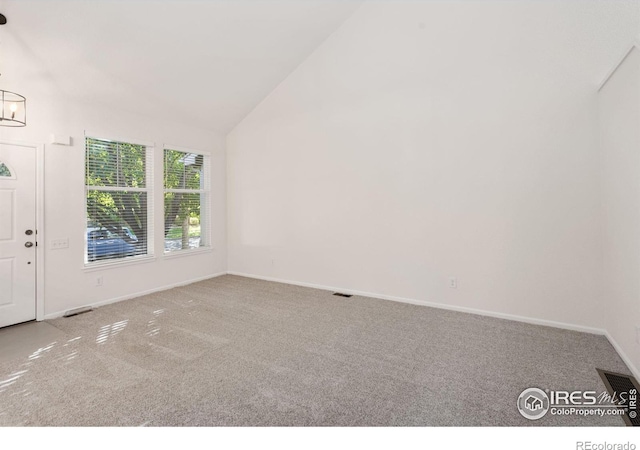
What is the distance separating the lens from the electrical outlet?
377 cm

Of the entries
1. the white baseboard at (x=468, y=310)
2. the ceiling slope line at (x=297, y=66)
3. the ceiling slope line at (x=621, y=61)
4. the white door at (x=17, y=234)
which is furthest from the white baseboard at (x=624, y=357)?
the white door at (x=17, y=234)

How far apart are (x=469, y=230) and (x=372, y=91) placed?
2.29 metres

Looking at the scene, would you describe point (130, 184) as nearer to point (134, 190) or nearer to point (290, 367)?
point (134, 190)

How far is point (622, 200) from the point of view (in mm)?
2650

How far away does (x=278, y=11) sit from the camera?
12.7 ft

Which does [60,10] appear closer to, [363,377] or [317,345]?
[317,345]

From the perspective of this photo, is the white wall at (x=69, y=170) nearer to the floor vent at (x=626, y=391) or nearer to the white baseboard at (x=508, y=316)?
the white baseboard at (x=508, y=316)

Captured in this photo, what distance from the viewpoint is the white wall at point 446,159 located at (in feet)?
10.6

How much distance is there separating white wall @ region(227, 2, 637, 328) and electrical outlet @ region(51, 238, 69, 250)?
2747mm

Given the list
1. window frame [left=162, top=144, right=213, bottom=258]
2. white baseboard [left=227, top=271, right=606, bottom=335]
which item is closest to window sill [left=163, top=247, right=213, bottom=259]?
window frame [left=162, top=144, right=213, bottom=258]

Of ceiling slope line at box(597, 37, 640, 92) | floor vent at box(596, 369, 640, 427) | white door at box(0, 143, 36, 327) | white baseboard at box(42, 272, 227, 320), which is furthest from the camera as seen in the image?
white baseboard at box(42, 272, 227, 320)

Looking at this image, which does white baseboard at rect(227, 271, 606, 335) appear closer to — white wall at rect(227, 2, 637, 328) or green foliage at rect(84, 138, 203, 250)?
white wall at rect(227, 2, 637, 328)

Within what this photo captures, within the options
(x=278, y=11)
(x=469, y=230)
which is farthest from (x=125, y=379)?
(x=278, y=11)

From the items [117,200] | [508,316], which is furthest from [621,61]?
[117,200]
